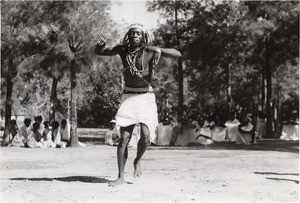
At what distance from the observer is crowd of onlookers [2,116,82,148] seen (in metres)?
18.6

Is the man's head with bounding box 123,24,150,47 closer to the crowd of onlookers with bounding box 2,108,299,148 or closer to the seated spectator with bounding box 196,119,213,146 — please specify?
the crowd of onlookers with bounding box 2,108,299,148

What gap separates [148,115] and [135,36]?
38.2 inches

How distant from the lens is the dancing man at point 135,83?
239 inches

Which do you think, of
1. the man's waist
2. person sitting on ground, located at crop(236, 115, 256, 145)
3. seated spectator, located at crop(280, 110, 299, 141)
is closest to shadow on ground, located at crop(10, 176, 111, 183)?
the man's waist

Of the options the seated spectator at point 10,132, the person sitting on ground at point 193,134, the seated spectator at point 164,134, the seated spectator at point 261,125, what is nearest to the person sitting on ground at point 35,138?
the seated spectator at point 10,132

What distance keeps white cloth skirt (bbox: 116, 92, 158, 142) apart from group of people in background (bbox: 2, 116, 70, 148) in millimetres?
12856

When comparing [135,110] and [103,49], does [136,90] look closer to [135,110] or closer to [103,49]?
[135,110]

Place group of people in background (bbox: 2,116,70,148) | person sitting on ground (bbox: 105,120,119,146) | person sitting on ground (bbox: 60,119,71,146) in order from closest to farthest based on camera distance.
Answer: group of people in background (bbox: 2,116,70,148) → person sitting on ground (bbox: 60,119,71,146) → person sitting on ground (bbox: 105,120,119,146)

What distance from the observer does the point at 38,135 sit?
18.7m

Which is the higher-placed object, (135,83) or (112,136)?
(135,83)

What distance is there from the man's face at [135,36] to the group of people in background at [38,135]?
13.0 m

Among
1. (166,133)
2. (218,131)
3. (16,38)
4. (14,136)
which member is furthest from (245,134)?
(16,38)

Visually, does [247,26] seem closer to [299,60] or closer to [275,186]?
[299,60]

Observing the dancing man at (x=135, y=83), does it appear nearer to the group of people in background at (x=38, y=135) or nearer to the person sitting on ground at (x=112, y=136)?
the group of people in background at (x=38, y=135)
